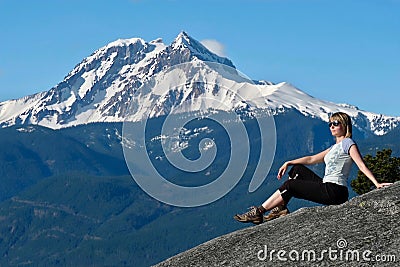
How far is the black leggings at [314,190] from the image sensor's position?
70.3 feet

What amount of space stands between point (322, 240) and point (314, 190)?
1999 millimetres

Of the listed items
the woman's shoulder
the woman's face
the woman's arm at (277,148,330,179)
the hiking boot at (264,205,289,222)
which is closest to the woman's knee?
the woman's arm at (277,148,330,179)

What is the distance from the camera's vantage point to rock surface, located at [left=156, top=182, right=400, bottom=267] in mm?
18516

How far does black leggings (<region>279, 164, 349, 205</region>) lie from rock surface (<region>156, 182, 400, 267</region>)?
240 mm

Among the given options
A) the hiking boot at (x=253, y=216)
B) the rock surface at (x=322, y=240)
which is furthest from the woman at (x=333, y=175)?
the hiking boot at (x=253, y=216)

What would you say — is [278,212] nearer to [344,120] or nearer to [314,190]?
[314,190]

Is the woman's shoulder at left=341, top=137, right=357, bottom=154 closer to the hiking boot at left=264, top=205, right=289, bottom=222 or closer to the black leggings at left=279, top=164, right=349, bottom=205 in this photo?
the black leggings at left=279, top=164, right=349, bottom=205

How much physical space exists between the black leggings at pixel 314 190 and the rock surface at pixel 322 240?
24cm

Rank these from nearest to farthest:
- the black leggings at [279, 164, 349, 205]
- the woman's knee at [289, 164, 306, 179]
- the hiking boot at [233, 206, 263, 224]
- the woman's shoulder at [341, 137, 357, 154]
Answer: the woman's shoulder at [341, 137, 357, 154]
the black leggings at [279, 164, 349, 205]
the woman's knee at [289, 164, 306, 179]
the hiking boot at [233, 206, 263, 224]

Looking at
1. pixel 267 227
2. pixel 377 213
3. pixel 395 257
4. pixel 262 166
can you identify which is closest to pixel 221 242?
pixel 267 227

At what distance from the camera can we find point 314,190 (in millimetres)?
21375

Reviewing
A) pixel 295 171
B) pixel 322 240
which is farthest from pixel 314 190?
pixel 322 240

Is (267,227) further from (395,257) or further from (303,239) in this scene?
(395,257)

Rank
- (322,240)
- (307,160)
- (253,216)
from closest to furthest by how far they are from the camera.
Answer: (322,240) < (253,216) < (307,160)
